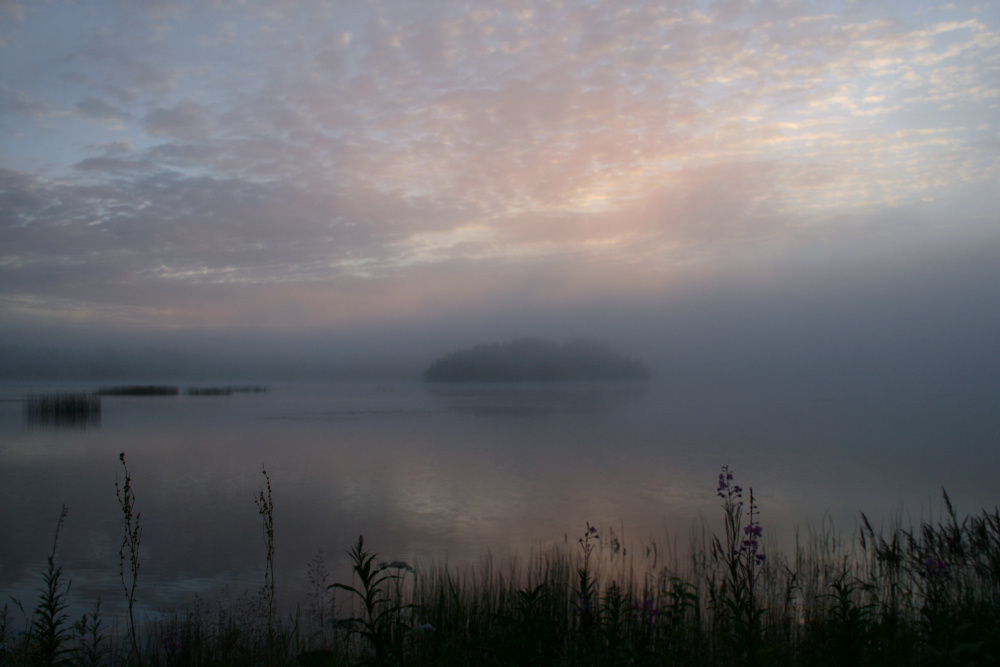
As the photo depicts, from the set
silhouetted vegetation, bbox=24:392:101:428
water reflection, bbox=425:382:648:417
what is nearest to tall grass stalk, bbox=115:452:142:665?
silhouetted vegetation, bbox=24:392:101:428

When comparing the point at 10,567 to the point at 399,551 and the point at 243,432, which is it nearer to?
the point at 399,551

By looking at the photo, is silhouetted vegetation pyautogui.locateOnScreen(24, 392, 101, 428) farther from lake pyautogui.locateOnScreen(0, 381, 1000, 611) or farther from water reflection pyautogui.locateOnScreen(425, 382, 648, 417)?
water reflection pyautogui.locateOnScreen(425, 382, 648, 417)

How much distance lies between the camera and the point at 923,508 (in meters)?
11.5

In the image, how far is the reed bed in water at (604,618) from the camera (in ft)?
9.83

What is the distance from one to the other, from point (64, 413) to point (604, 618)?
1541 inches

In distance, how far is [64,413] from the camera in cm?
3381

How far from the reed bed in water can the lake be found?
933 millimetres

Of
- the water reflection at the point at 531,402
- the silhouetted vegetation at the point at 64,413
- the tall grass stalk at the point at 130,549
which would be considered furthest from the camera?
the water reflection at the point at 531,402

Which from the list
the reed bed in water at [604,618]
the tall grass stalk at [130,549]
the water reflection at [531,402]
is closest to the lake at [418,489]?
the reed bed in water at [604,618]

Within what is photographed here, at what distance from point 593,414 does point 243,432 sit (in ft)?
65.7

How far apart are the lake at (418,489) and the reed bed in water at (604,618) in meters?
0.93

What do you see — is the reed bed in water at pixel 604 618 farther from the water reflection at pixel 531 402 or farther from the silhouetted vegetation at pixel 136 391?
the silhouetted vegetation at pixel 136 391

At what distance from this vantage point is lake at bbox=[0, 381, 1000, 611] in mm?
8820

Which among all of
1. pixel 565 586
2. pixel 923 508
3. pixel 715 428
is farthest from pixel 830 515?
pixel 715 428
